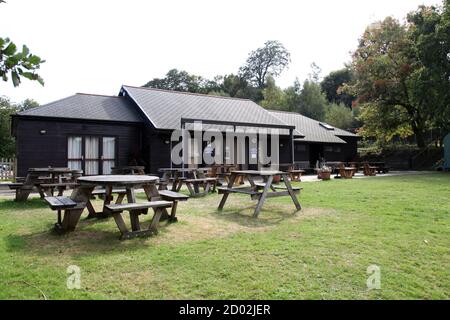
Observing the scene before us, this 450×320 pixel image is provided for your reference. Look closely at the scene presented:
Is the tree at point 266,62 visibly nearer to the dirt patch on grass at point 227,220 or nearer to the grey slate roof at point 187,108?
the grey slate roof at point 187,108

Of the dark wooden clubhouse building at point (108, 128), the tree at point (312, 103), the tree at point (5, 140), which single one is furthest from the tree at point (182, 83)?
the dark wooden clubhouse building at point (108, 128)

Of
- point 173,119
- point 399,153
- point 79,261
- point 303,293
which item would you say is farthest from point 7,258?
point 399,153

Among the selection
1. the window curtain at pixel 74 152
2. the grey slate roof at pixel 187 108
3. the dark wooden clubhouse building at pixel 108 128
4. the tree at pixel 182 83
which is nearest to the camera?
the dark wooden clubhouse building at pixel 108 128

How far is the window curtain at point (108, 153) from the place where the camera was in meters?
14.9

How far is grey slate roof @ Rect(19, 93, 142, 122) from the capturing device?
13719 millimetres

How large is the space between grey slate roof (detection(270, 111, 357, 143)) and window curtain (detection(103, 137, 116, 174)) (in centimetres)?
1192

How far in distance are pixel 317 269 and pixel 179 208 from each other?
176 inches

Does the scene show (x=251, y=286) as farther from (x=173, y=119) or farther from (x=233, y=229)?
(x=173, y=119)

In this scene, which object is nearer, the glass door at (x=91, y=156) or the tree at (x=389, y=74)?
the glass door at (x=91, y=156)

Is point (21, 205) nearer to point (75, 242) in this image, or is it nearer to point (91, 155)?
point (75, 242)

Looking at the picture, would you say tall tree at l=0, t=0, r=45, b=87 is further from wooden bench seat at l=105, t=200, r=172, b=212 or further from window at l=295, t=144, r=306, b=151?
window at l=295, t=144, r=306, b=151

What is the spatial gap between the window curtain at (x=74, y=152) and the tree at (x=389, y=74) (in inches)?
828

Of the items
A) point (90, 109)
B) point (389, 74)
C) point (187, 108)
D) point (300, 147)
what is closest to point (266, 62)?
point (389, 74)

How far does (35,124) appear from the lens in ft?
43.4
